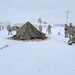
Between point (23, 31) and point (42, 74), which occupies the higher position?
point (23, 31)

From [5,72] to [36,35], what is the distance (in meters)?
10.9

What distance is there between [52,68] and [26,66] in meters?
1.20

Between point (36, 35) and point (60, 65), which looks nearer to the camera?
point (60, 65)

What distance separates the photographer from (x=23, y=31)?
56.9 feet

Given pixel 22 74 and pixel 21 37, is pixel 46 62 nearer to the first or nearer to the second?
pixel 22 74

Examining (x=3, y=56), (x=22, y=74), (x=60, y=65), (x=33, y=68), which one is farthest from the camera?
(x=3, y=56)

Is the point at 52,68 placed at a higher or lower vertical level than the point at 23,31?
lower

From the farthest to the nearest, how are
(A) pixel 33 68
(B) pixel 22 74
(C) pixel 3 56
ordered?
1. (C) pixel 3 56
2. (A) pixel 33 68
3. (B) pixel 22 74

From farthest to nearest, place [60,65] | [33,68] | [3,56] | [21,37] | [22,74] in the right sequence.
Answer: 1. [21,37]
2. [3,56]
3. [60,65]
4. [33,68]
5. [22,74]

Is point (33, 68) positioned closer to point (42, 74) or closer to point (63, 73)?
point (42, 74)

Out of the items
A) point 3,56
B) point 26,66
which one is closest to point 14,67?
point 26,66

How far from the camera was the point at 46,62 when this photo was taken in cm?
813

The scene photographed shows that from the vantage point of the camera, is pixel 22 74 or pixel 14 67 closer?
pixel 22 74

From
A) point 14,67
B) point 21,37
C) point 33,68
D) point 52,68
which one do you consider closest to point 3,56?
point 14,67
